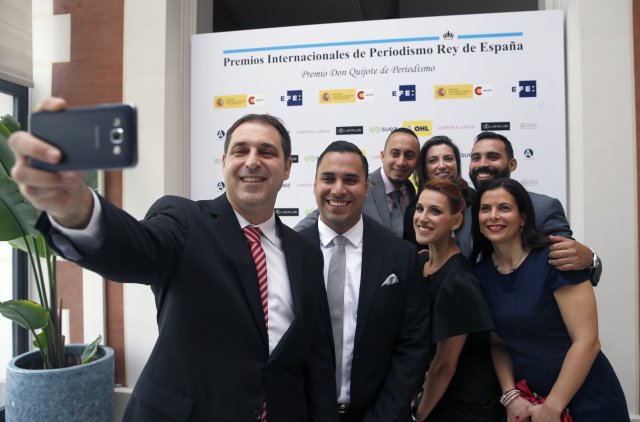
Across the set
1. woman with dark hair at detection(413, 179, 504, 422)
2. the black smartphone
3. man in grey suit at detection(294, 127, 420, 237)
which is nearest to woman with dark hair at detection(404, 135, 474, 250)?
man in grey suit at detection(294, 127, 420, 237)

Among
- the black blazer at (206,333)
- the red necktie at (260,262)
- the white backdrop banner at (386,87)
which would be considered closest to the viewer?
the black blazer at (206,333)

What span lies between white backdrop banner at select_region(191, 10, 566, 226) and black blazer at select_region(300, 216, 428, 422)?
2.12 m

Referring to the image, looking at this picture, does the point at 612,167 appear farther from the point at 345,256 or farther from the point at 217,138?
the point at 217,138

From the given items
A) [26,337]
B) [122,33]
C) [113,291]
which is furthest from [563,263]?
[26,337]

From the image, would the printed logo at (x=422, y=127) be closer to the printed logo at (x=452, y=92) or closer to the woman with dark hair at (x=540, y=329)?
the printed logo at (x=452, y=92)

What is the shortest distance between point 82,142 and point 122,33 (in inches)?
151

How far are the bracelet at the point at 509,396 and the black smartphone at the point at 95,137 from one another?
1.63 meters

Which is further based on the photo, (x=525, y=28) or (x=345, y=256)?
(x=525, y=28)

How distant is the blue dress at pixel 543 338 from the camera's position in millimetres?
1704

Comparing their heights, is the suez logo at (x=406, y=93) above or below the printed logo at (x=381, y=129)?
above

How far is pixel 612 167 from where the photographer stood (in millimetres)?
3283

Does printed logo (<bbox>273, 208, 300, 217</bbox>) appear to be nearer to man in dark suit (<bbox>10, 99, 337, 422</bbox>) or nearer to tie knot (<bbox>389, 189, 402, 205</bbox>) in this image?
tie knot (<bbox>389, 189, 402, 205</bbox>)

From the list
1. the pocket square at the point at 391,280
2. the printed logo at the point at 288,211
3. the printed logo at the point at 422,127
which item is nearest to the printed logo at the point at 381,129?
the printed logo at the point at 422,127

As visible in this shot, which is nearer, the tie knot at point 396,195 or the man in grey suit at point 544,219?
the man in grey suit at point 544,219
